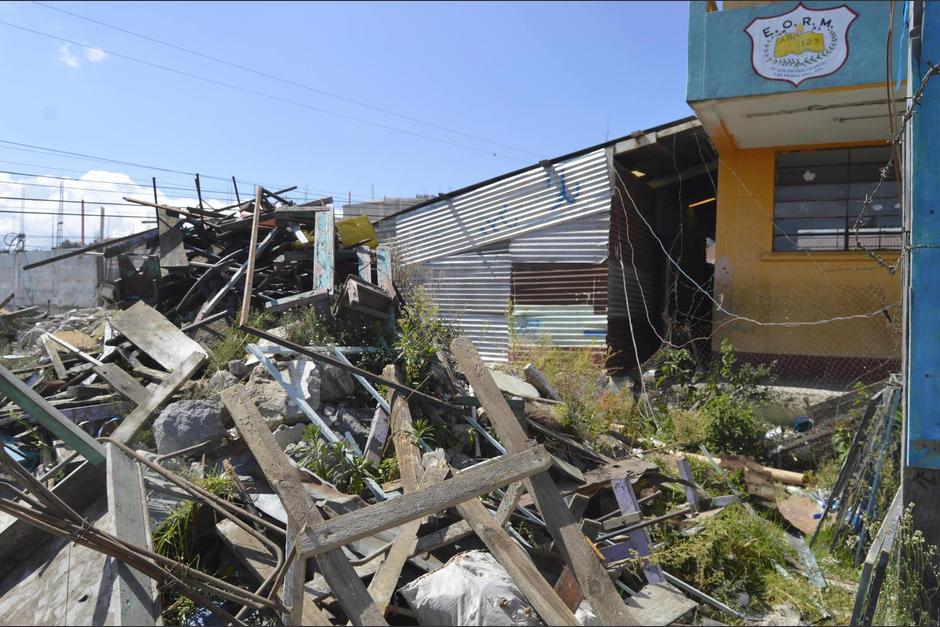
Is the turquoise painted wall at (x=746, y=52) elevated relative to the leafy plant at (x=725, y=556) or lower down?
elevated

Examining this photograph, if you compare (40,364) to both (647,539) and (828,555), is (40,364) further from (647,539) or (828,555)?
(828,555)

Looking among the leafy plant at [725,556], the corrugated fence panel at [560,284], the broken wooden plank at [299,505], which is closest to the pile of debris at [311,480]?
the broken wooden plank at [299,505]

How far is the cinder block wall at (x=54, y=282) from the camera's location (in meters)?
9.17

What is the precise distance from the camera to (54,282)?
458 inches

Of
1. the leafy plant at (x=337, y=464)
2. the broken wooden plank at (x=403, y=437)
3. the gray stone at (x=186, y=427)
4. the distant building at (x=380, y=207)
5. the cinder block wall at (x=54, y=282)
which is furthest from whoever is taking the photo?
the distant building at (x=380, y=207)

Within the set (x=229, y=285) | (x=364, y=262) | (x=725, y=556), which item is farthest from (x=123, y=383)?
(x=725, y=556)

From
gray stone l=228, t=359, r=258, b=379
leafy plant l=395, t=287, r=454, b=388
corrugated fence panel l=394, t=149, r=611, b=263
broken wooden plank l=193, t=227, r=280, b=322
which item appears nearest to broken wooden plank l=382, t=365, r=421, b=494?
leafy plant l=395, t=287, r=454, b=388

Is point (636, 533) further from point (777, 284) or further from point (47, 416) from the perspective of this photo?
point (777, 284)

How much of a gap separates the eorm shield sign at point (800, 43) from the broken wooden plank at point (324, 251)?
556 centimetres

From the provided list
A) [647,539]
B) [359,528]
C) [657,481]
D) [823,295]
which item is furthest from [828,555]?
[823,295]

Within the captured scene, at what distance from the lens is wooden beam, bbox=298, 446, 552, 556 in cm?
307

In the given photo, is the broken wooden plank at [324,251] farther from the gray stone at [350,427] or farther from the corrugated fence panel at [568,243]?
the corrugated fence panel at [568,243]

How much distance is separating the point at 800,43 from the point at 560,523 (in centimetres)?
692

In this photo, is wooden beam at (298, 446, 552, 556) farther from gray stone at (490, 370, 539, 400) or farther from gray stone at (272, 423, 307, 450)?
gray stone at (490, 370, 539, 400)
